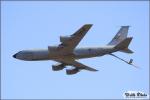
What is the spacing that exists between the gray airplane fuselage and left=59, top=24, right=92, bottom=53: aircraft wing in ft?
3.84

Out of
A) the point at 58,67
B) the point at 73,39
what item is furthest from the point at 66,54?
the point at 58,67

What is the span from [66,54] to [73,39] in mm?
4495

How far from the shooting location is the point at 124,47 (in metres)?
70.1

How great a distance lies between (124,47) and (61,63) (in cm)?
1314

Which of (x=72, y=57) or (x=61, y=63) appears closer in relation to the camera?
(x=72, y=57)

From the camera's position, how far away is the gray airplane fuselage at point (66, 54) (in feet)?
228

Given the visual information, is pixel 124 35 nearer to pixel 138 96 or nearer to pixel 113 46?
pixel 113 46

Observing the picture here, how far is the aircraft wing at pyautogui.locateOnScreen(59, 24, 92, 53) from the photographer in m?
64.7

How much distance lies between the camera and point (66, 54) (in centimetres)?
7025

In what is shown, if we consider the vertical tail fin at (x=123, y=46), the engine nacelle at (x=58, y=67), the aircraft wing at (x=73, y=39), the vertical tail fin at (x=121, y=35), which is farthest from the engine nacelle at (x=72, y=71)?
the vertical tail fin at (x=123, y=46)

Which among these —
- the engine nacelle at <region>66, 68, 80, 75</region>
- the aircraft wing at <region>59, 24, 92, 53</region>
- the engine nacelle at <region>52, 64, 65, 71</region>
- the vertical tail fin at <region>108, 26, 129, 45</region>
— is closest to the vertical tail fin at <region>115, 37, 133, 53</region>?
the aircraft wing at <region>59, 24, 92, 53</region>

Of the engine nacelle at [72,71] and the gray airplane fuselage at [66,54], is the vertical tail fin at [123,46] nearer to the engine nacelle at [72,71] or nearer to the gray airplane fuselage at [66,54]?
the gray airplane fuselage at [66,54]

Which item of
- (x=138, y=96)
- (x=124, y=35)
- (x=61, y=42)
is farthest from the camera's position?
(x=124, y=35)

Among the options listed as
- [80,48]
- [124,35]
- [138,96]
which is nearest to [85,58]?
[80,48]
